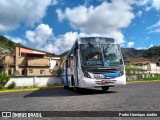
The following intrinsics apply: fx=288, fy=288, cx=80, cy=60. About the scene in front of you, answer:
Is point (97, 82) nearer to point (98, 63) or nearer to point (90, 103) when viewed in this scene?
point (98, 63)

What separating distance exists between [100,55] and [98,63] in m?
0.55

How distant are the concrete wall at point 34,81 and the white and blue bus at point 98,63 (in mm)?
19023

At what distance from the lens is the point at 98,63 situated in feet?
56.2

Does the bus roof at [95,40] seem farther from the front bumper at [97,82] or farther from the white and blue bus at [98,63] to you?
the front bumper at [97,82]

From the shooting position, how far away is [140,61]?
10406 centimetres

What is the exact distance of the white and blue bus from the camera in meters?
16.9

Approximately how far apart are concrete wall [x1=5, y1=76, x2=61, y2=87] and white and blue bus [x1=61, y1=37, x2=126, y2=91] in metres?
19.0

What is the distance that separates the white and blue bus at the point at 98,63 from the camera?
16.9m

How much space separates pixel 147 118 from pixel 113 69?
951 cm

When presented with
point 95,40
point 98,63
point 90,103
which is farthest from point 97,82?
point 90,103

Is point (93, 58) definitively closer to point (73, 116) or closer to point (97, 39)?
point (97, 39)

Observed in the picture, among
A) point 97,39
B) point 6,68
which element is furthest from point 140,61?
point 97,39

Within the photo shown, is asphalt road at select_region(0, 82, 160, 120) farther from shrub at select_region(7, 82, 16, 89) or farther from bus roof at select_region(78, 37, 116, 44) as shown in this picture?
shrub at select_region(7, 82, 16, 89)

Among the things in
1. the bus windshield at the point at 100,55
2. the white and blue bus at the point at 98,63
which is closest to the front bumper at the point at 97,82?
the white and blue bus at the point at 98,63
